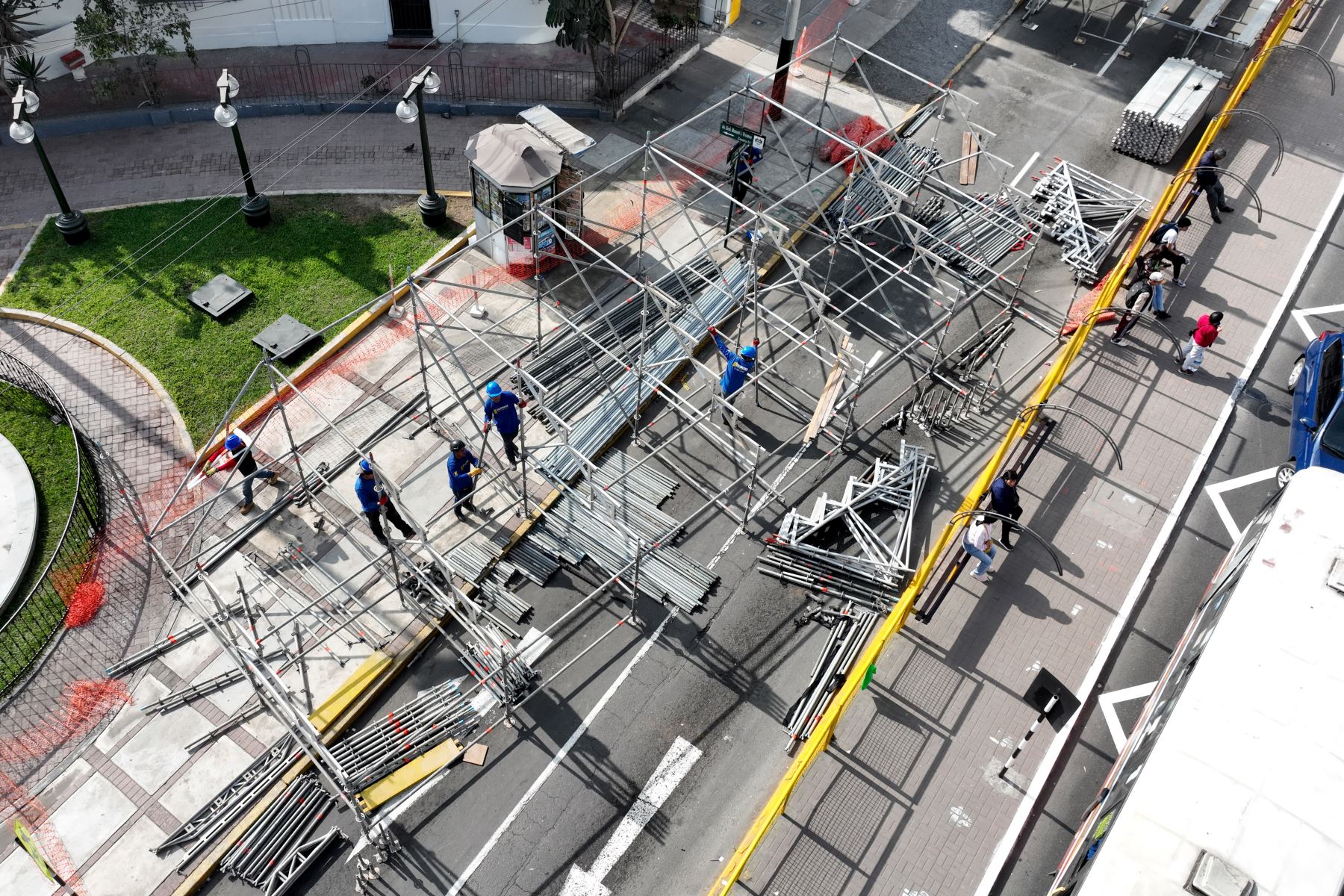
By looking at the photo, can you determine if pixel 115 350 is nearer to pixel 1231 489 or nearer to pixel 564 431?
pixel 564 431

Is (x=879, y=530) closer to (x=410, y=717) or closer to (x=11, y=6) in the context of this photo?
(x=410, y=717)

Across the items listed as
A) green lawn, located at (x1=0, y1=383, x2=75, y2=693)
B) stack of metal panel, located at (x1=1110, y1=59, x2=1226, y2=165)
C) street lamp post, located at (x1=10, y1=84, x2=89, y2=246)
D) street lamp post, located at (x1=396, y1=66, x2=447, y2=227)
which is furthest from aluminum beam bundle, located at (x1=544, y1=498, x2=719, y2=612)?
stack of metal panel, located at (x1=1110, y1=59, x2=1226, y2=165)

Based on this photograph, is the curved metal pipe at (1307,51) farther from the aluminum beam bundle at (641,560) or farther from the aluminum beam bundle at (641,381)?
the aluminum beam bundle at (641,560)

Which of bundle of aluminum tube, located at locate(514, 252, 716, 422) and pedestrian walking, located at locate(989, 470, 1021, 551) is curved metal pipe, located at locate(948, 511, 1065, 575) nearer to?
pedestrian walking, located at locate(989, 470, 1021, 551)

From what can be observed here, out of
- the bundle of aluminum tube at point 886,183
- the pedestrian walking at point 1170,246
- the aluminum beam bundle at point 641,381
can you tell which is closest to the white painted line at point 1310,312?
the pedestrian walking at point 1170,246

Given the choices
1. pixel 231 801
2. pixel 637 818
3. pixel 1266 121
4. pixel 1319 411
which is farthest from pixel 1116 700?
pixel 1266 121
